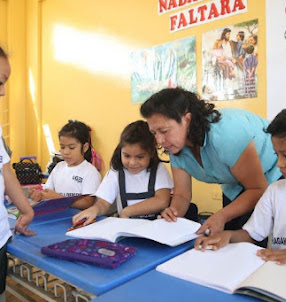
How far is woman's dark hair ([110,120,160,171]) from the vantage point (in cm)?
131

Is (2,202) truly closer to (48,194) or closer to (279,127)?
(48,194)

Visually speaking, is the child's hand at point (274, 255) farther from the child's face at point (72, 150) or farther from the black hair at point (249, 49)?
the black hair at point (249, 49)

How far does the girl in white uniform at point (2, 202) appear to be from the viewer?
2.86 feet

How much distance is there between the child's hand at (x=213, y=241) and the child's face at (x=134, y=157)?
56cm

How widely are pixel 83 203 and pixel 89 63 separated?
1944mm

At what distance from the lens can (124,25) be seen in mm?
2619

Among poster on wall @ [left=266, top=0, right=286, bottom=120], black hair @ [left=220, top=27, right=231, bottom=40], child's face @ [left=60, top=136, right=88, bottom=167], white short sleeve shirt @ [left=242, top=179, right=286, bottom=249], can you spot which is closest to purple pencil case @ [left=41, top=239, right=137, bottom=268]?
white short sleeve shirt @ [left=242, top=179, right=286, bottom=249]

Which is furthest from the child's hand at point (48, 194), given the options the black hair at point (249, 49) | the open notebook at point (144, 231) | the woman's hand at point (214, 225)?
the black hair at point (249, 49)

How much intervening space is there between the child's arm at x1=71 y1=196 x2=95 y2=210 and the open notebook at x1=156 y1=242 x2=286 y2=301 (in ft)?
2.13

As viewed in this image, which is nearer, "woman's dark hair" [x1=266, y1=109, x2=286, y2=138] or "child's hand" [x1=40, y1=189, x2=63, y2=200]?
"woman's dark hair" [x1=266, y1=109, x2=286, y2=138]

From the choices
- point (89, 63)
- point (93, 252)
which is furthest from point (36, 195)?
point (89, 63)

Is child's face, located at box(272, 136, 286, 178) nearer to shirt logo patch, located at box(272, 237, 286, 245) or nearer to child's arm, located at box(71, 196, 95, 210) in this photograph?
shirt logo patch, located at box(272, 237, 286, 245)

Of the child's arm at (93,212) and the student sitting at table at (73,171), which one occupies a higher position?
the student sitting at table at (73,171)

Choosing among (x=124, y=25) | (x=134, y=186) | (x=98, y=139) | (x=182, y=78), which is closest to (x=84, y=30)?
(x=124, y=25)
